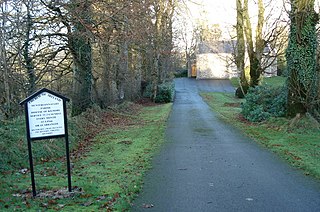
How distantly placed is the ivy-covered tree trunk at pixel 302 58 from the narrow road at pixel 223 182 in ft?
13.5

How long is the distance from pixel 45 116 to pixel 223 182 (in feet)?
12.2

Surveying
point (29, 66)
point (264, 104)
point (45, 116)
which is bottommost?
point (264, 104)

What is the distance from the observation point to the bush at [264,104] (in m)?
16.0

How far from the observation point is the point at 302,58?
14.3m

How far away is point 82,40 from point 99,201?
11283mm

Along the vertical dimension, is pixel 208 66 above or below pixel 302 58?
above

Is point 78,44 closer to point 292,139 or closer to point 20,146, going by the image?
point 20,146

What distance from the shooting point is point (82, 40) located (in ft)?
52.5

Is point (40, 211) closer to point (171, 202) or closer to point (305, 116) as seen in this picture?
point (171, 202)

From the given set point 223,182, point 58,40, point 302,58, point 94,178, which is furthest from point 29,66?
point 302,58

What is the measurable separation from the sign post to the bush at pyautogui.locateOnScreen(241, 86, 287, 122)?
38.0ft

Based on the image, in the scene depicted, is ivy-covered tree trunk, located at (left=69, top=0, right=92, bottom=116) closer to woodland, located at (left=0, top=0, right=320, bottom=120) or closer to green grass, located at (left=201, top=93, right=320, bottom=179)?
woodland, located at (left=0, top=0, right=320, bottom=120)

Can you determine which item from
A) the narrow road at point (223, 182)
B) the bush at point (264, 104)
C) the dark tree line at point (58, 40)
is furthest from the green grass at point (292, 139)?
the dark tree line at point (58, 40)

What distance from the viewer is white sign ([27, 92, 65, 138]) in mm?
6281
